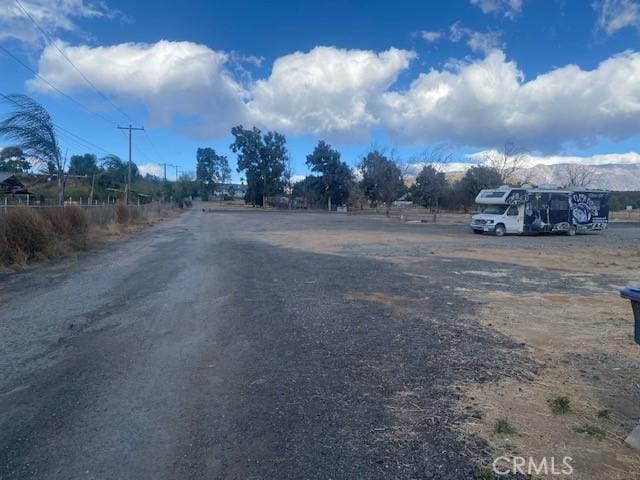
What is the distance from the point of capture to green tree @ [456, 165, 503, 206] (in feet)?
195

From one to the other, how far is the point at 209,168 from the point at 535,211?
134m

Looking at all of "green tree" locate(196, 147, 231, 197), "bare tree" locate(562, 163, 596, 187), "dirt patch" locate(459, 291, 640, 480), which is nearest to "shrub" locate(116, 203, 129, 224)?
"dirt patch" locate(459, 291, 640, 480)

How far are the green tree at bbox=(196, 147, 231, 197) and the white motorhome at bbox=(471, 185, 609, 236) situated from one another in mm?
129546

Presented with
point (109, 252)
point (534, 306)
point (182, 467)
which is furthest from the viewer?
point (109, 252)

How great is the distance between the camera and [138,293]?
9531 millimetres

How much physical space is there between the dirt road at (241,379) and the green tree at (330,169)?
69366 mm

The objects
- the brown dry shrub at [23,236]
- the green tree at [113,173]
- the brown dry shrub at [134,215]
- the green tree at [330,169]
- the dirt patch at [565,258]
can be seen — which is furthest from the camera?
the green tree at [330,169]

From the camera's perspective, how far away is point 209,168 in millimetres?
150750

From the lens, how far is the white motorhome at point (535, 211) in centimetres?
2867

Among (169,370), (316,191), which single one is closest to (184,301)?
(169,370)

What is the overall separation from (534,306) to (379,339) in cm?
402

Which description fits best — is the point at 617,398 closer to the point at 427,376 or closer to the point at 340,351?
the point at 427,376

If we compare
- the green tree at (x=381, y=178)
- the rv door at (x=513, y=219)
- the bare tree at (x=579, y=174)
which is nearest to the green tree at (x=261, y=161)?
the green tree at (x=381, y=178)

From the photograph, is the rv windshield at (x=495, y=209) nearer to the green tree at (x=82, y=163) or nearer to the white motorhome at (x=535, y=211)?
the white motorhome at (x=535, y=211)
